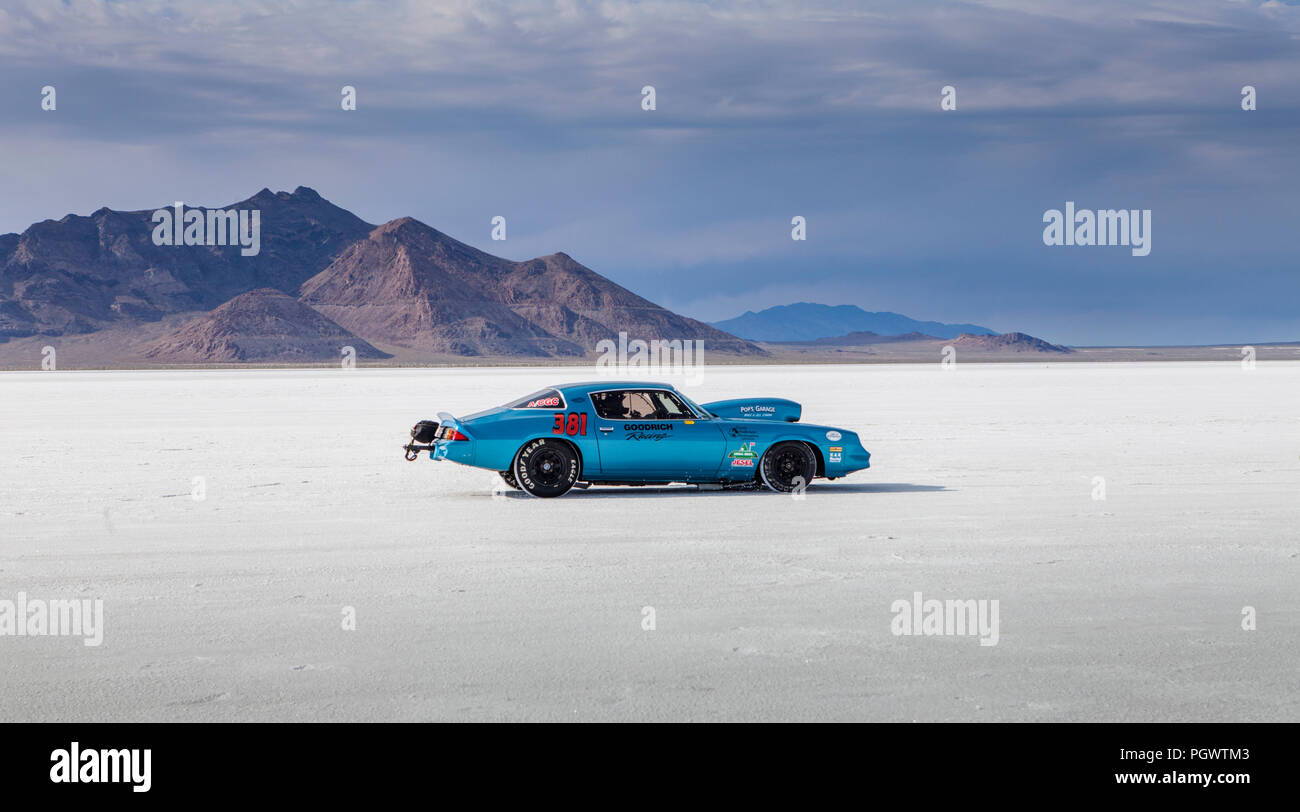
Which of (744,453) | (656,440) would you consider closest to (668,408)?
(656,440)

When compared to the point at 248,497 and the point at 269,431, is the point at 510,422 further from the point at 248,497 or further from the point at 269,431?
the point at 269,431

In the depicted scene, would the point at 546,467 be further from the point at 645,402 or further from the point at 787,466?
the point at 787,466

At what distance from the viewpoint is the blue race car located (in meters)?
14.4

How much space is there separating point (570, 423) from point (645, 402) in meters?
0.95

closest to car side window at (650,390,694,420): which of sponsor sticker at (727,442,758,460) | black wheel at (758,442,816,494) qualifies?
sponsor sticker at (727,442,758,460)

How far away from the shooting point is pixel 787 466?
14914 millimetres

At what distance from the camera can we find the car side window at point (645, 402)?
48.0 ft

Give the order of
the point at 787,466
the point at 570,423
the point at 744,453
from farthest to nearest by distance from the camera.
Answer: the point at 787,466 → the point at 744,453 → the point at 570,423

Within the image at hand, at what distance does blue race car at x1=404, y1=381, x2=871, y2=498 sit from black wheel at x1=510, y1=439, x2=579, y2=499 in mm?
11

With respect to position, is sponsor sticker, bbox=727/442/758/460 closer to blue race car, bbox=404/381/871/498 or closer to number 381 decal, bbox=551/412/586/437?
blue race car, bbox=404/381/871/498

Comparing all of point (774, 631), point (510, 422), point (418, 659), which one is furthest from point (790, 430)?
point (418, 659)

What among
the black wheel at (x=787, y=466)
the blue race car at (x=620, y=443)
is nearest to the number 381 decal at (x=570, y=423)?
the blue race car at (x=620, y=443)

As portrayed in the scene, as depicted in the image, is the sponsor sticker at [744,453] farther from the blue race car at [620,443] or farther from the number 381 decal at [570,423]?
the number 381 decal at [570,423]

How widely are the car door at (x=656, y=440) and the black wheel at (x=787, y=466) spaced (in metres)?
0.58
